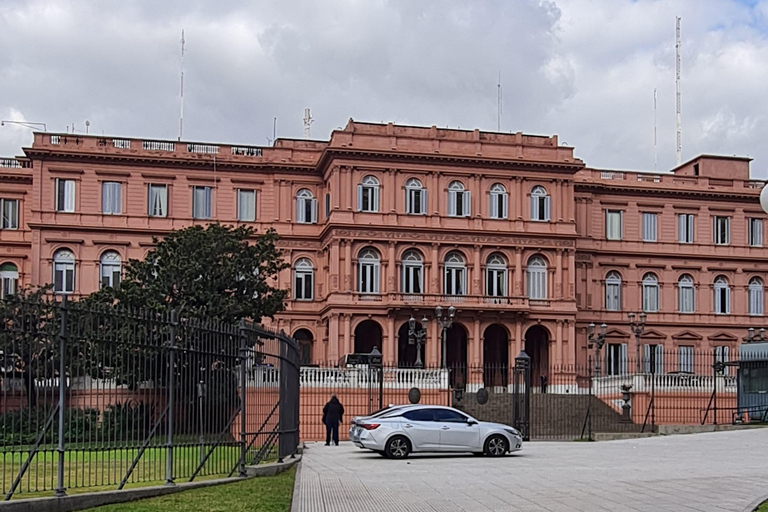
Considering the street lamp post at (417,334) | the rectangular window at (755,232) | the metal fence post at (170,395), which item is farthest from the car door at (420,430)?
the rectangular window at (755,232)

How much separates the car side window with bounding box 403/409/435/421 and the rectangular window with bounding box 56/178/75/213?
113ft

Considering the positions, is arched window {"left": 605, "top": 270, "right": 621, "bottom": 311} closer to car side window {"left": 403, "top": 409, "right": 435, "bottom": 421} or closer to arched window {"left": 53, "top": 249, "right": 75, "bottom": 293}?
arched window {"left": 53, "top": 249, "right": 75, "bottom": 293}

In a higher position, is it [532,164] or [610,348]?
[532,164]

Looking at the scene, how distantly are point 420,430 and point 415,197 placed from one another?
30.8 metres

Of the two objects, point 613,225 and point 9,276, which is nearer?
point 9,276

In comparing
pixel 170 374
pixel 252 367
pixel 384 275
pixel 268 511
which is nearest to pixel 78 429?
pixel 170 374

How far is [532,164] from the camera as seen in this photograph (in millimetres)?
55656

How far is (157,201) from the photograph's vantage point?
5594 centimetres

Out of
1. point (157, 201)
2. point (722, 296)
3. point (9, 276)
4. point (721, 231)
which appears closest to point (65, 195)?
point (157, 201)

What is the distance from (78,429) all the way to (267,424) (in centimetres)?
591

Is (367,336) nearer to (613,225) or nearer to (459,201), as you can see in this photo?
(459,201)

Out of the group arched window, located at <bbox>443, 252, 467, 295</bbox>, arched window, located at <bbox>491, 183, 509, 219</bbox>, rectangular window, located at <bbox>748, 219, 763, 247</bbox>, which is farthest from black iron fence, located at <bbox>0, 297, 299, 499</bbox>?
rectangular window, located at <bbox>748, 219, 763, 247</bbox>

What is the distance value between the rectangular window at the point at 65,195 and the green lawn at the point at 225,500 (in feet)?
134

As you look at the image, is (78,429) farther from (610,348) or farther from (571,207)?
(610,348)
